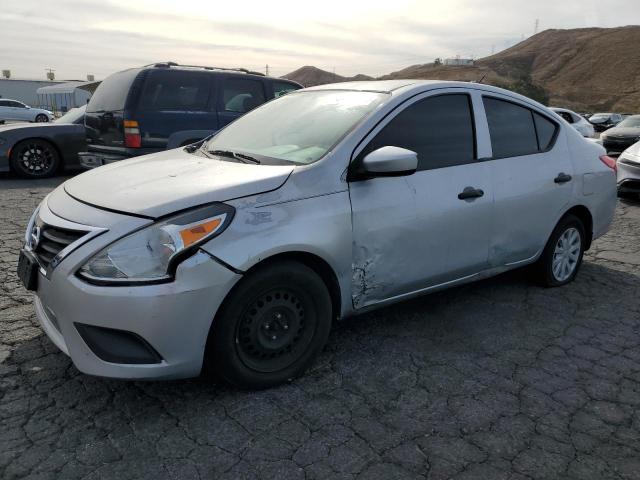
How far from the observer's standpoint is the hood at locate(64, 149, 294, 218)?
2.65m

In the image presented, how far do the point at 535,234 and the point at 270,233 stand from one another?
241 centimetres

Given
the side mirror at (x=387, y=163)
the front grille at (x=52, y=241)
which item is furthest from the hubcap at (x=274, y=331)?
the front grille at (x=52, y=241)

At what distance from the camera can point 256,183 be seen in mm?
2809

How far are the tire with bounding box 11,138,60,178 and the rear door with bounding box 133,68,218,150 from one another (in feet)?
9.31

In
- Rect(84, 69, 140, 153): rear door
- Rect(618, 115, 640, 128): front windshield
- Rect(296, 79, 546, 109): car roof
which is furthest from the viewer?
Rect(618, 115, 640, 128): front windshield

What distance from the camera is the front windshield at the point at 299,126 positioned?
326 cm

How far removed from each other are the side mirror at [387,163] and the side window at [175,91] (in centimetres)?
564

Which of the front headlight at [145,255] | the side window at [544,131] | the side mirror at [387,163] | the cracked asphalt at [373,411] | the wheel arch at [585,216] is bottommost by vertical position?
the cracked asphalt at [373,411]

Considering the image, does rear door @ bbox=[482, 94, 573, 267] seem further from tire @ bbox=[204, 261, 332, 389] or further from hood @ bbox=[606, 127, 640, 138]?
hood @ bbox=[606, 127, 640, 138]

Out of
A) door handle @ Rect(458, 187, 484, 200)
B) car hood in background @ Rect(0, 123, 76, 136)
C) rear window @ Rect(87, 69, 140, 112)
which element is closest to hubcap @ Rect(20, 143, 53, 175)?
car hood in background @ Rect(0, 123, 76, 136)

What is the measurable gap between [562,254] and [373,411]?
2.64 metres

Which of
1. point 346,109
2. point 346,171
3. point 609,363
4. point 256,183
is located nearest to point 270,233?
point 256,183

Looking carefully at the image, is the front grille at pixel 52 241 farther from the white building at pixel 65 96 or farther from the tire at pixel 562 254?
the white building at pixel 65 96

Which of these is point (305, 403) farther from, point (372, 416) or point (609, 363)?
point (609, 363)
